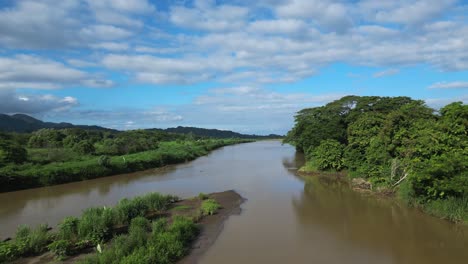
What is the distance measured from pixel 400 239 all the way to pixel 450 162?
400cm

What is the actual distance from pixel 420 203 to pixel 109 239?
1344cm

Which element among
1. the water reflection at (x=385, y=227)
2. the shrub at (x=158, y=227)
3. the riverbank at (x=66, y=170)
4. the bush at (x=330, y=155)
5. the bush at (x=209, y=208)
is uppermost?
the bush at (x=330, y=155)

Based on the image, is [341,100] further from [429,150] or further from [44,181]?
[44,181]

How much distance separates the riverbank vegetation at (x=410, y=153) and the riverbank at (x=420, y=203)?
1.4 inches

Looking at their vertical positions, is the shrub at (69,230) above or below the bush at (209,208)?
above

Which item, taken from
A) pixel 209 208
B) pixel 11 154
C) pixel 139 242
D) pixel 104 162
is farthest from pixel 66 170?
pixel 139 242

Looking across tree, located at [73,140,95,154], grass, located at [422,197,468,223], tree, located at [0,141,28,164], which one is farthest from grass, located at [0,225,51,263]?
tree, located at [73,140,95,154]

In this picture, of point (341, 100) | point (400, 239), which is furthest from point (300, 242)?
point (341, 100)

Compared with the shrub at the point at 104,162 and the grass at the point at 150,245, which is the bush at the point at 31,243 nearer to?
the grass at the point at 150,245

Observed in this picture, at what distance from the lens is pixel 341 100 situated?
36188mm

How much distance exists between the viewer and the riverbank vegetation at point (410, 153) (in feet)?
44.5

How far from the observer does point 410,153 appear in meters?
17.0

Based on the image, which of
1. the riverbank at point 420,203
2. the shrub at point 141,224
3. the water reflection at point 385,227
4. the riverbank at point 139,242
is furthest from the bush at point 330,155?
the shrub at point 141,224

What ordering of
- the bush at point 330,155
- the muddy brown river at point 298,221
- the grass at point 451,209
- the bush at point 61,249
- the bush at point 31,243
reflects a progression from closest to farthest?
the bush at point 61,249
the bush at point 31,243
the muddy brown river at point 298,221
the grass at point 451,209
the bush at point 330,155
